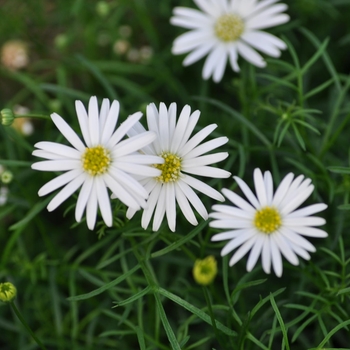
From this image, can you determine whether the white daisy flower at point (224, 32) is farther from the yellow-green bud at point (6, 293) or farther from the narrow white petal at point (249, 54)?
the yellow-green bud at point (6, 293)

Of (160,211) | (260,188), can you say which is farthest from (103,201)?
(260,188)

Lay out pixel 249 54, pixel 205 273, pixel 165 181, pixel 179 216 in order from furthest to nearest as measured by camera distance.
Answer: pixel 249 54
pixel 179 216
pixel 165 181
pixel 205 273

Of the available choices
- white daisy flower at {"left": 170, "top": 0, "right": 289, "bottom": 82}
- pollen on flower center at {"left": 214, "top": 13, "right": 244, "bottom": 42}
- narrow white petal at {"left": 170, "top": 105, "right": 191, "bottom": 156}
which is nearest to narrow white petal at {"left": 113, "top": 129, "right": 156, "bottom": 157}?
narrow white petal at {"left": 170, "top": 105, "right": 191, "bottom": 156}

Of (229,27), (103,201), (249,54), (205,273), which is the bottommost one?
(205,273)

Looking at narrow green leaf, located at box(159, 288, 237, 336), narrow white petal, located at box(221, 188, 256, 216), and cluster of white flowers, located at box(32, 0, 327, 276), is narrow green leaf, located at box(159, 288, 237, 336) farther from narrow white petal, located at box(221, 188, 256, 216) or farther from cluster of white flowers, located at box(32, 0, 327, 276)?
narrow white petal, located at box(221, 188, 256, 216)

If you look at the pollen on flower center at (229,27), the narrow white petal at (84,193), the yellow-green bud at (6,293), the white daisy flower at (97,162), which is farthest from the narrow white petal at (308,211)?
the pollen on flower center at (229,27)

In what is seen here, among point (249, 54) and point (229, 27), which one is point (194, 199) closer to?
point (249, 54)
